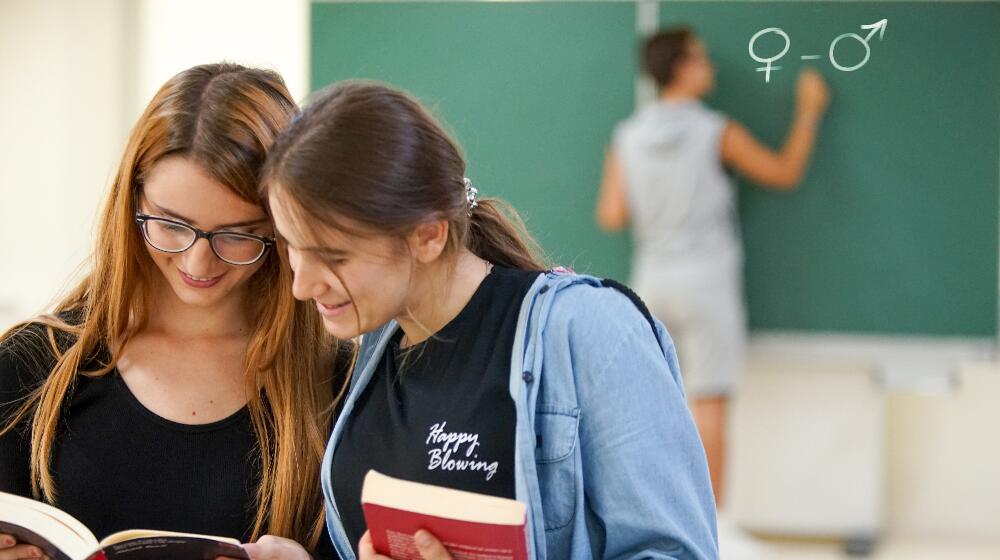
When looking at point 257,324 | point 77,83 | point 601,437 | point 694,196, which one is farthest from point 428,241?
point 77,83

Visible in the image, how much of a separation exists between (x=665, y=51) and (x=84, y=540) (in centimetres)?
267

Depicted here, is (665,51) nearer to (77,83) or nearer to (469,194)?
(77,83)

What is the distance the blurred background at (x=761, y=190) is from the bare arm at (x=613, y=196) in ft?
0.13

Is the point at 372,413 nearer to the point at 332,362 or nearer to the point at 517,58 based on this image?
the point at 332,362

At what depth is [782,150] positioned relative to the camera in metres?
3.65

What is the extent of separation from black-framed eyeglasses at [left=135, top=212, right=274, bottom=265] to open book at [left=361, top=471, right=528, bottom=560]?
420mm

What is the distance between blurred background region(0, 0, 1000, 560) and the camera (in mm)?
3541

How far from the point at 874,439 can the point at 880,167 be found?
98 cm

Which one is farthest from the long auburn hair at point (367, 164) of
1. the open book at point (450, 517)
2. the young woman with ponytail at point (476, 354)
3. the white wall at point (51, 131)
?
the white wall at point (51, 131)

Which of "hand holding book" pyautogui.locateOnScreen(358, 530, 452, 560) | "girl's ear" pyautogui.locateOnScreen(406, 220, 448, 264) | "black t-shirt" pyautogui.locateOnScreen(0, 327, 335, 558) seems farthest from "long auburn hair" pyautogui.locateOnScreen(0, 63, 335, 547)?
"hand holding book" pyautogui.locateOnScreen(358, 530, 452, 560)

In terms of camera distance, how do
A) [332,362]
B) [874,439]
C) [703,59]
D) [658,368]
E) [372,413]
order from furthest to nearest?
[874,439]
[703,59]
[332,362]
[372,413]
[658,368]

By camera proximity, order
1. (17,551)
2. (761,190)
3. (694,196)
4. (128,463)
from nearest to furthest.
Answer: (17,551), (128,463), (694,196), (761,190)

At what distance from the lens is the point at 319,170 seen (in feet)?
4.05

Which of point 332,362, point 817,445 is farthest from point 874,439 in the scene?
point 332,362
